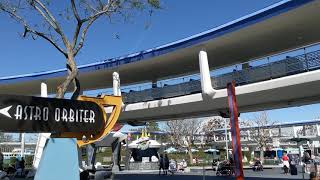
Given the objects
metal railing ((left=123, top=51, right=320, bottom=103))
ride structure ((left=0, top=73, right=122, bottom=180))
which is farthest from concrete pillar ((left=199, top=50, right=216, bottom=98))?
ride structure ((left=0, top=73, right=122, bottom=180))

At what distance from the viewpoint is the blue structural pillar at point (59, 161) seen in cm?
→ 1078

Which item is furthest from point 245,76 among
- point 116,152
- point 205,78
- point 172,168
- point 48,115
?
point 116,152

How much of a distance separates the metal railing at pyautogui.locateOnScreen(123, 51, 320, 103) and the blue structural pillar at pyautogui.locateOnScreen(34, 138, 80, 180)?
11.2m

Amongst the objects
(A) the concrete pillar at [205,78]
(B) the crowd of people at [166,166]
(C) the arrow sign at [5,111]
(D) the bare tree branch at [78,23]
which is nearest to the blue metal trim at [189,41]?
(A) the concrete pillar at [205,78]

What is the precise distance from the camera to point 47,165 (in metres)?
10.8

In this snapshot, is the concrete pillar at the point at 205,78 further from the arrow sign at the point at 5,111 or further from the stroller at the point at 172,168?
the stroller at the point at 172,168

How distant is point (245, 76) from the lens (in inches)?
813

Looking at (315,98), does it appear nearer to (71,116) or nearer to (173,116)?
(173,116)

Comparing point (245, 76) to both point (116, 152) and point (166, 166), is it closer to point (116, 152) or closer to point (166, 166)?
point (166, 166)

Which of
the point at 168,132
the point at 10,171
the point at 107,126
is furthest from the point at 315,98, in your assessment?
the point at 168,132

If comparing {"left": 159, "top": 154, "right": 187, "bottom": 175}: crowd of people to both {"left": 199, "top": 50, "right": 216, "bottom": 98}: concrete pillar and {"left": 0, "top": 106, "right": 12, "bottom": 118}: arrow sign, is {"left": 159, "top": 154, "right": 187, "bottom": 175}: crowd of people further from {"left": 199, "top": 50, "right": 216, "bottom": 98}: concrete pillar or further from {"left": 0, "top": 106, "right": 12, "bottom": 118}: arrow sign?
{"left": 0, "top": 106, "right": 12, "bottom": 118}: arrow sign

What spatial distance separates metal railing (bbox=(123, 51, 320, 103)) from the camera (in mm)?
18094

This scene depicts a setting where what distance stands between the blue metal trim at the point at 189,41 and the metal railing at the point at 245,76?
218cm

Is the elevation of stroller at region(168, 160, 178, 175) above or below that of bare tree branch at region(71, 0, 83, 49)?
below
